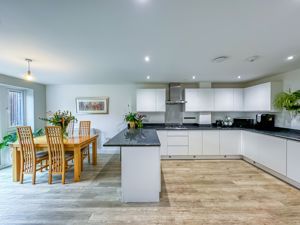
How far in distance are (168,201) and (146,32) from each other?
2349 mm

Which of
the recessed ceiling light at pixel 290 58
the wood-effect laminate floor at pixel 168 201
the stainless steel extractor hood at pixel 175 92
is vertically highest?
the recessed ceiling light at pixel 290 58

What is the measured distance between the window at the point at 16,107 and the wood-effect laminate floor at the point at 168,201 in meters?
1.48

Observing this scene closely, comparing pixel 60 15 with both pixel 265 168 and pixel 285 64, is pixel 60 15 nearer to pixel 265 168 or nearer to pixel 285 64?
pixel 285 64

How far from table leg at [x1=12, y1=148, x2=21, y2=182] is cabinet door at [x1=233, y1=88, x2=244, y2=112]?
557 cm

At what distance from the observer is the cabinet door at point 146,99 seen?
5.02 m

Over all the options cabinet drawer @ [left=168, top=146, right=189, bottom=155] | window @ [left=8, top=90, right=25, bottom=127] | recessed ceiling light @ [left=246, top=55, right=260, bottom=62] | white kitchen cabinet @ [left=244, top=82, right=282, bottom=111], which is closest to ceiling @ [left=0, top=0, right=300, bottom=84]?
recessed ceiling light @ [left=246, top=55, right=260, bottom=62]

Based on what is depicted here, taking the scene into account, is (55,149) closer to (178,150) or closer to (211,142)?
(178,150)

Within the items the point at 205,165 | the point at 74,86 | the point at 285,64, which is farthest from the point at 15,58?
the point at 285,64

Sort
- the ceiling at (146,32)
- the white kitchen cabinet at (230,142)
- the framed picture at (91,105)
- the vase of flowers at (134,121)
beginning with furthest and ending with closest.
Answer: the framed picture at (91,105) → the vase of flowers at (134,121) → the white kitchen cabinet at (230,142) → the ceiling at (146,32)

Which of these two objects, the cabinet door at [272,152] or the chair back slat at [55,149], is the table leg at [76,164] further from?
the cabinet door at [272,152]

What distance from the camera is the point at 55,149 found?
316 cm

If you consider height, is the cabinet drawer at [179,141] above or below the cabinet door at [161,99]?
below

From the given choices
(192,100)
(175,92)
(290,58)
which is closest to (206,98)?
(192,100)

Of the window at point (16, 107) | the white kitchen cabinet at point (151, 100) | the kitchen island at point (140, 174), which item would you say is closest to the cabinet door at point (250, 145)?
the white kitchen cabinet at point (151, 100)
